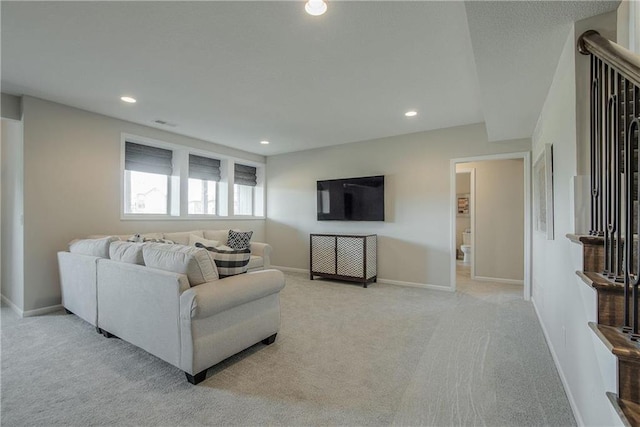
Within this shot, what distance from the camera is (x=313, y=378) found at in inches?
80.4

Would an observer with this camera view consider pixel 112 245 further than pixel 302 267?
No

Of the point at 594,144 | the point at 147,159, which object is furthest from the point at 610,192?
the point at 147,159

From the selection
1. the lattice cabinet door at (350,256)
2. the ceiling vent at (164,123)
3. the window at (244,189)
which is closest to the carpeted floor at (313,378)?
the lattice cabinet door at (350,256)

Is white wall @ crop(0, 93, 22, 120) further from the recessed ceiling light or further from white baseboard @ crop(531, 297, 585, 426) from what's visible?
white baseboard @ crop(531, 297, 585, 426)

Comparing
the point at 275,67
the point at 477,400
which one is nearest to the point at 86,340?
the point at 275,67

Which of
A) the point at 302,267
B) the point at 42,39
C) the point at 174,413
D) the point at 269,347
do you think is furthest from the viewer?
the point at 302,267

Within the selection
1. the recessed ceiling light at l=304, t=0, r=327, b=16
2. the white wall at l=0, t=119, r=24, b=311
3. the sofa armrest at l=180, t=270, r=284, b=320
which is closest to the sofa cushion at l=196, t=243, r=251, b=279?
the sofa armrest at l=180, t=270, r=284, b=320

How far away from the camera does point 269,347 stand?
8.24 ft

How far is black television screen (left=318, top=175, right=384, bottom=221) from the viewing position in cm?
495

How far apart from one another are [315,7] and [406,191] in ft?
11.1

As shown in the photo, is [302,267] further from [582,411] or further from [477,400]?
[582,411]

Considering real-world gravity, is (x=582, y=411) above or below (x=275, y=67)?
below

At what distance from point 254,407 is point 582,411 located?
1.78m

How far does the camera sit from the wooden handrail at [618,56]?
1014 mm
